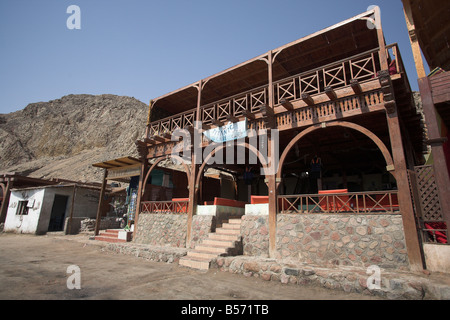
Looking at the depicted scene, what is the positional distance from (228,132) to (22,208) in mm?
18569

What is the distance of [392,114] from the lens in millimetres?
6879

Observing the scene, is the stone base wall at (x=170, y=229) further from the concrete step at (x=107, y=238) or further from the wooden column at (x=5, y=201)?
the wooden column at (x=5, y=201)

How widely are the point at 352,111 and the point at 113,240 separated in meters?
12.8

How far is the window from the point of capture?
60.5 ft

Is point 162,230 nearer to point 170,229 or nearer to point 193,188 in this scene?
point 170,229

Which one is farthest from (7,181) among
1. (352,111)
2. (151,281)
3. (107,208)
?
(352,111)

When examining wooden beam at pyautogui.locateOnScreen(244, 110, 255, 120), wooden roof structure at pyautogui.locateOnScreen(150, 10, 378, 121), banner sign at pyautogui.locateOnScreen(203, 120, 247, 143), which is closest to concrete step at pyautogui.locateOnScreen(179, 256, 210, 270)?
banner sign at pyautogui.locateOnScreen(203, 120, 247, 143)

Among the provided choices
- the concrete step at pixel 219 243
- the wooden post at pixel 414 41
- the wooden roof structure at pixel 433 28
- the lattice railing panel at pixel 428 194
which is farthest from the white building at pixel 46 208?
the wooden roof structure at pixel 433 28

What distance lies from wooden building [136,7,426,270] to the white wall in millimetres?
10475

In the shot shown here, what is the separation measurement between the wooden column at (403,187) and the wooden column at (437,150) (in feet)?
2.30

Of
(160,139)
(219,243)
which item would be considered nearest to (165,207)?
(160,139)

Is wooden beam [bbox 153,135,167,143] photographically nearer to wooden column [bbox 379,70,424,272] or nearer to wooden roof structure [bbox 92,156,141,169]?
wooden roof structure [bbox 92,156,141,169]

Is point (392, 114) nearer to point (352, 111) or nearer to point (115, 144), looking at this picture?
point (352, 111)

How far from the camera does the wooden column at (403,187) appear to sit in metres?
5.82
